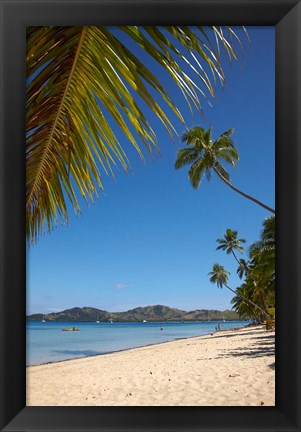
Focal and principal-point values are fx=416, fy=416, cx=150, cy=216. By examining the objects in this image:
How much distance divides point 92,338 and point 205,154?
5608 millimetres

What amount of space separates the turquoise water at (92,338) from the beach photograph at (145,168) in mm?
62

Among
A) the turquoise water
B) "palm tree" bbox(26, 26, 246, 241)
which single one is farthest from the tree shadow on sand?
"palm tree" bbox(26, 26, 246, 241)

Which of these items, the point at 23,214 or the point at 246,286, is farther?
the point at 246,286

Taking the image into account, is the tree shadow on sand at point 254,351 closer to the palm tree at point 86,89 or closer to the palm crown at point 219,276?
the palm tree at point 86,89

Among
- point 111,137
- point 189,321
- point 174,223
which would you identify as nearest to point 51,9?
point 111,137

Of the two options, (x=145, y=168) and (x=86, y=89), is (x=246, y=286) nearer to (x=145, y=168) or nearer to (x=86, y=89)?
(x=145, y=168)

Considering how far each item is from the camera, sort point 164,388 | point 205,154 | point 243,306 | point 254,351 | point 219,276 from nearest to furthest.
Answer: point 164,388
point 254,351
point 205,154
point 243,306
point 219,276

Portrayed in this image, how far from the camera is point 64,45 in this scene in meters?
0.98

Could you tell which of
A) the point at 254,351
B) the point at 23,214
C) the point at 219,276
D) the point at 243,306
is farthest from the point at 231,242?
the point at 23,214

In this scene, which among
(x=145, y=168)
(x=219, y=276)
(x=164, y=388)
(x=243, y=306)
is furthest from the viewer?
(x=219, y=276)

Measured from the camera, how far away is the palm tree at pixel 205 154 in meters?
7.95

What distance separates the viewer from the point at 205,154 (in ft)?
26.4

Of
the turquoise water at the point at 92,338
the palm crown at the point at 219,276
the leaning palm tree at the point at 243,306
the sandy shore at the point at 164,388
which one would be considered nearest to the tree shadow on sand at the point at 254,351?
the sandy shore at the point at 164,388

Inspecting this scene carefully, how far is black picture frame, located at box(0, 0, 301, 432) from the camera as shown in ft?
4.25
